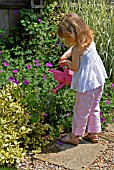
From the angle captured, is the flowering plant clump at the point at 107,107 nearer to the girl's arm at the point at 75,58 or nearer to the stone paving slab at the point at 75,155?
the stone paving slab at the point at 75,155

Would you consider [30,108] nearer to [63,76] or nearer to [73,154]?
[63,76]

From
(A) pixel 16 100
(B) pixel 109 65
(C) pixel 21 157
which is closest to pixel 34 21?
(B) pixel 109 65

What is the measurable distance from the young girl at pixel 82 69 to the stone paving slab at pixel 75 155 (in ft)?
0.32

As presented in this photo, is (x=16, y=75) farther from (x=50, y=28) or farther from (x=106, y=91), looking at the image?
(x=50, y=28)

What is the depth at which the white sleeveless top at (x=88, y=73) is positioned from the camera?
3539 millimetres

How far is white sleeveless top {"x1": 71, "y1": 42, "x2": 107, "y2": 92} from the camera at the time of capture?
11.6 feet

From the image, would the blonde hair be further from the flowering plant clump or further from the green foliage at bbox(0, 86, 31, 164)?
the flowering plant clump

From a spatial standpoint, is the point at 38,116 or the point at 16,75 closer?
the point at 38,116

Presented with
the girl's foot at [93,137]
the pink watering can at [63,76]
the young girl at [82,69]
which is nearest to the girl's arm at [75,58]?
the young girl at [82,69]

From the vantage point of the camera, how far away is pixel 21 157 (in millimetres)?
3500

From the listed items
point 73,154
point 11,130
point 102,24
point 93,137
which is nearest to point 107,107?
point 93,137

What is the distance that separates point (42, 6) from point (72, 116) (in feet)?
8.32

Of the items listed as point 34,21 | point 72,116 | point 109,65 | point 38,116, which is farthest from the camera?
point 34,21

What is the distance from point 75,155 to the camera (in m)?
→ 3.67
